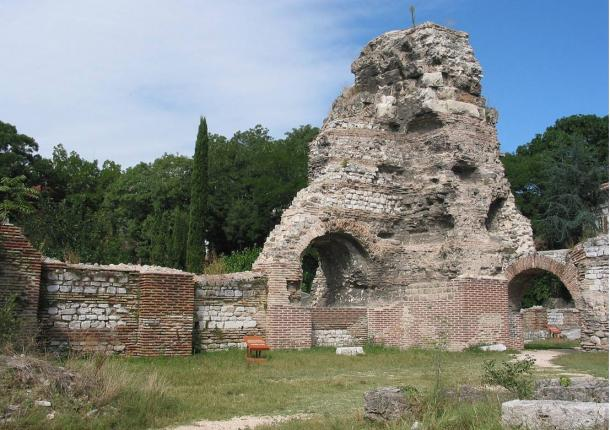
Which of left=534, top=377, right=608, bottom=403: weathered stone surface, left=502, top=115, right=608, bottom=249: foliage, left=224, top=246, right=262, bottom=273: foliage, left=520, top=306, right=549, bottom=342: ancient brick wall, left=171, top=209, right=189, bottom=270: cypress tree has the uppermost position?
left=502, top=115, right=608, bottom=249: foliage

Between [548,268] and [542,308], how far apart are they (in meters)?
10.9

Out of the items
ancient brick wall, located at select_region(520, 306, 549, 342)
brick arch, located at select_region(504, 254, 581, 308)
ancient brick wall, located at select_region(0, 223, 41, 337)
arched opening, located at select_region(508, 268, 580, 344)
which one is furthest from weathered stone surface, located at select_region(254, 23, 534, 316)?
ancient brick wall, located at select_region(520, 306, 549, 342)

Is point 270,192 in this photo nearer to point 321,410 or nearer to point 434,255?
point 434,255

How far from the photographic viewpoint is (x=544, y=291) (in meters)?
35.8

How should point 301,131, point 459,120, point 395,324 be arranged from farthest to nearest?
1. point 301,131
2. point 459,120
3. point 395,324

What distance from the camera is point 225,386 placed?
9.95 m

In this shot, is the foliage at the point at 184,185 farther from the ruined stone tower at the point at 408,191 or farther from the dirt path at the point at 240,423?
the dirt path at the point at 240,423

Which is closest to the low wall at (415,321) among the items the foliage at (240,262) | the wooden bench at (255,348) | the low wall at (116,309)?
the wooden bench at (255,348)

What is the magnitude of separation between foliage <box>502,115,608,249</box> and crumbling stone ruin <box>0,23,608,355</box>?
2276 cm

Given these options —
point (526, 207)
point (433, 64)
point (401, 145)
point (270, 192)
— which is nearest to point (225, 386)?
point (401, 145)

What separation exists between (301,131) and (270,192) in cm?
953

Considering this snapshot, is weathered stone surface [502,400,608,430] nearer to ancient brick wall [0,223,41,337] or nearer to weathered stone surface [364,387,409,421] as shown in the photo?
weathered stone surface [364,387,409,421]

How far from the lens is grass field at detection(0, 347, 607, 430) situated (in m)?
6.67

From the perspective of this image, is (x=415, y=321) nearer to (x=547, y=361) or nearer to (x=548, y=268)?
(x=547, y=361)
